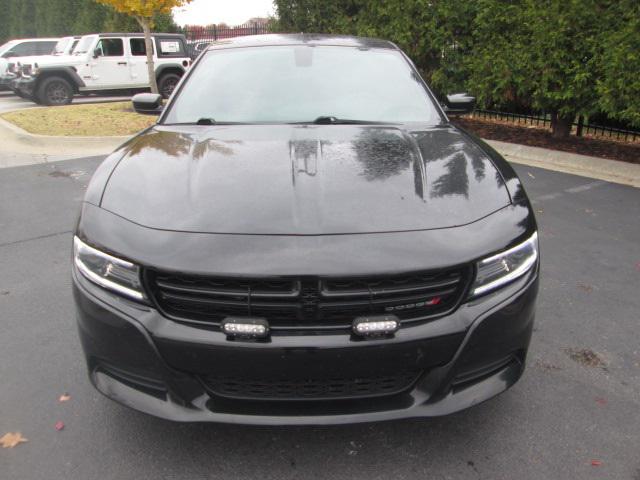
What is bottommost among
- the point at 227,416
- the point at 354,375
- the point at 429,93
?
the point at 227,416

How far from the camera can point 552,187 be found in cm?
648

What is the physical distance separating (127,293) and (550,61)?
7511mm

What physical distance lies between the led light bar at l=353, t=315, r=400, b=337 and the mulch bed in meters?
6.66

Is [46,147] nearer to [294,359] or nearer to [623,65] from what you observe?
[623,65]

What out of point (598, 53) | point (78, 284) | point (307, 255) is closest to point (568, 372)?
point (307, 255)

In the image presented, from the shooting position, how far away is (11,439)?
241 centimetres

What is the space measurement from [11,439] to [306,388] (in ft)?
4.53

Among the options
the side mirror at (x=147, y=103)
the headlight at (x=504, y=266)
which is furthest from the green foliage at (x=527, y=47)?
the headlight at (x=504, y=266)

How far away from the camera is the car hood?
6.77 ft

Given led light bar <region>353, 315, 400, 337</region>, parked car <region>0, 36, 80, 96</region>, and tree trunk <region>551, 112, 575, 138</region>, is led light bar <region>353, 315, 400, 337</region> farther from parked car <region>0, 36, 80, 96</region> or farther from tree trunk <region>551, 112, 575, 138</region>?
parked car <region>0, 36, 80, 96</region>

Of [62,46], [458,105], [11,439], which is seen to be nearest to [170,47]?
[62,46]

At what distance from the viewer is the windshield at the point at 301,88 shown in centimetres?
320

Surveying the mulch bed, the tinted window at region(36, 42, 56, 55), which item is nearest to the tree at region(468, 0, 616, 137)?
the mulch bed

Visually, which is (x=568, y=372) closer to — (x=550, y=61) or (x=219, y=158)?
(x=219, y=158)
